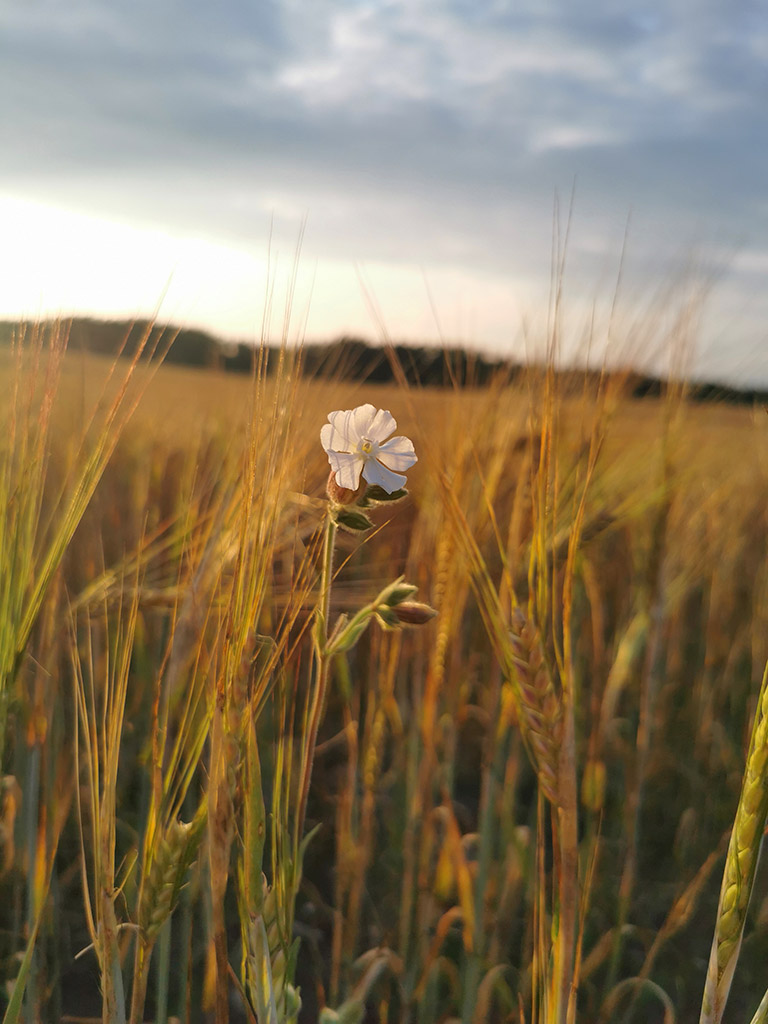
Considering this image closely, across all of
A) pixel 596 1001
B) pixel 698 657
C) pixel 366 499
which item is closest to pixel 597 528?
pixel 596 1001

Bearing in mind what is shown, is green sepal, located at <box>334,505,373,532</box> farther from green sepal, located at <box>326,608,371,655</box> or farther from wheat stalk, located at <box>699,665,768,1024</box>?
wheat stalk, located at <box>699,665,768,1024</box>

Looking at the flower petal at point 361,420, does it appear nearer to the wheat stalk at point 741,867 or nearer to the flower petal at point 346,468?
the flower petal at point 346,468

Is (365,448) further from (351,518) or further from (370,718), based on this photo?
(370,718)

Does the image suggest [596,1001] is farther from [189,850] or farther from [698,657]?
[698,657]

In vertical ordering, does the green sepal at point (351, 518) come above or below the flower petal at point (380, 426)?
below

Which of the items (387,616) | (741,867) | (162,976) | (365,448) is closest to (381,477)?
(365,448)

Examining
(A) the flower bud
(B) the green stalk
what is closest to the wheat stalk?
(A) the flower bud

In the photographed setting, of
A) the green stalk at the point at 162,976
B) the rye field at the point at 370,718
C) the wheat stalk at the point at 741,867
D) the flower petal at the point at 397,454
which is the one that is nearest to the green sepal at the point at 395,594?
the rye field at the point at 370,718
